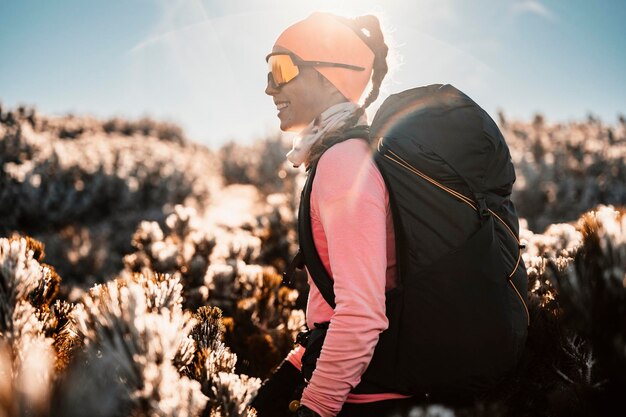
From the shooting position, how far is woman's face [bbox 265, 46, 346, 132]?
6.30 ft

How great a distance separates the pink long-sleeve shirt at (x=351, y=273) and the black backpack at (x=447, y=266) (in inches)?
3.0

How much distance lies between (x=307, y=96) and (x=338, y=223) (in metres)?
0.77

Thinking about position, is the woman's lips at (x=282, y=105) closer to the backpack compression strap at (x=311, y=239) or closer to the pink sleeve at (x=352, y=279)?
the backpack compression strap at (x=311, y=239)

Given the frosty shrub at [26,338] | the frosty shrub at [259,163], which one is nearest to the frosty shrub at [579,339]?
the frosty shrub at [26,338]

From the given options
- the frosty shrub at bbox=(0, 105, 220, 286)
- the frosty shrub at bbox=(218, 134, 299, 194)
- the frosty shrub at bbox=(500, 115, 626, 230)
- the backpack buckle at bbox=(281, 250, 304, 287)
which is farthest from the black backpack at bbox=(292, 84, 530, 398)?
the frosty shrub at bbox=(218, 134, 299, 194)

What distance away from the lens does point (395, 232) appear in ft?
4.80

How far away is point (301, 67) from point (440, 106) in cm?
71

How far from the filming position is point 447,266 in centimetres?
138

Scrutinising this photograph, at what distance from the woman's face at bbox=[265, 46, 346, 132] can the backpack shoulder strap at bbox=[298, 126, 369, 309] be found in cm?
36

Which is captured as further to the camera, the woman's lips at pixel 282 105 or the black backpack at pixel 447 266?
the woman's lips at pixel 282 105

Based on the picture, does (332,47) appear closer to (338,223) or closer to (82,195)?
(338,223)

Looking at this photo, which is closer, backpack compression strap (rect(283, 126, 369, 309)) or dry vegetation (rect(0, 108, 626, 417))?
dry vegetation (rect(0, 108, 626, 417))

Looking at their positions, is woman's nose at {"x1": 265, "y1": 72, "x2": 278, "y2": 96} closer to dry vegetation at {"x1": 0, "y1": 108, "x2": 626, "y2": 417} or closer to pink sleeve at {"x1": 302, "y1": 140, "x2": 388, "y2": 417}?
pink sleeve at {"x1": 302, "y1": 140, "x2": 388, "y2": 417}

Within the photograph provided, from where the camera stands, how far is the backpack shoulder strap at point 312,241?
1561 mm
